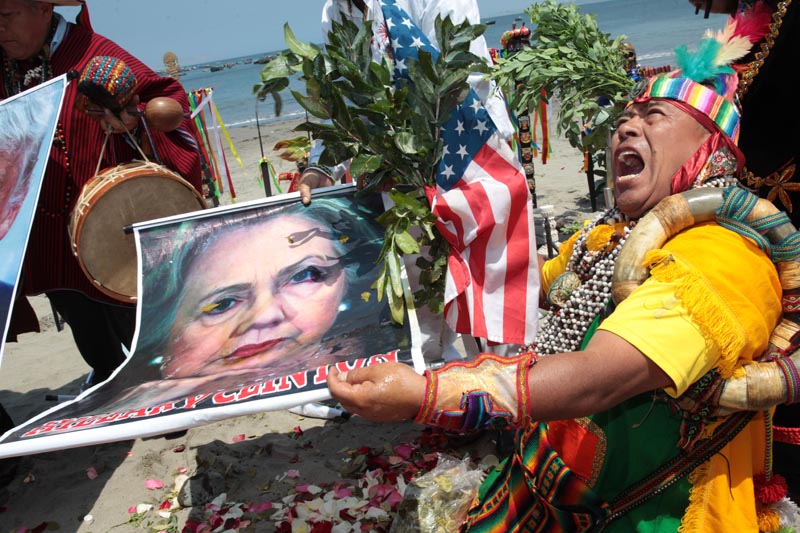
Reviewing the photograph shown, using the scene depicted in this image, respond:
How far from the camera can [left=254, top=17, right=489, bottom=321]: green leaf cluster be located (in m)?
2.20

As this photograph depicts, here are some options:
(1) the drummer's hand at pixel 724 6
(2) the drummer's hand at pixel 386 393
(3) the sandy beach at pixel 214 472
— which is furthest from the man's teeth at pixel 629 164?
(3) the sandy beach at pixel 214 472

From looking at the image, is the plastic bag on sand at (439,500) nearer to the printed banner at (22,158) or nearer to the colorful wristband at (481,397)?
the colorful wristband at (481,397)

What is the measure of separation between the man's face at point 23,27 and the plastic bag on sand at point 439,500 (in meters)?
3.21

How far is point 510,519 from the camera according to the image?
2.04 meters

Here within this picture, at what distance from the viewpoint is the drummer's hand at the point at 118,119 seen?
10.9 ft

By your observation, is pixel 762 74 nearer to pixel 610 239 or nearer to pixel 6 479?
pixel 610 239

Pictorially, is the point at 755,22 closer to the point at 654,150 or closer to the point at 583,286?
the point at 654,150

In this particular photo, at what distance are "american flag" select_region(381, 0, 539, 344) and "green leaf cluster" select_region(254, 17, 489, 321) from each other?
0.34 ft

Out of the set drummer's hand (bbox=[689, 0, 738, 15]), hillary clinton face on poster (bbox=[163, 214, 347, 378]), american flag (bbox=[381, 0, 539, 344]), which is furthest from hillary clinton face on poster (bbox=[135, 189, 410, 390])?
drummer's hand (bbox=[689, 0, 738, 15])

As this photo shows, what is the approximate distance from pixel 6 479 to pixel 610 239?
3.78 metres

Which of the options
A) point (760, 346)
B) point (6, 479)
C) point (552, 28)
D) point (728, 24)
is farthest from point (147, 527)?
point (552, 28)

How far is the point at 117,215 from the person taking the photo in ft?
9.98

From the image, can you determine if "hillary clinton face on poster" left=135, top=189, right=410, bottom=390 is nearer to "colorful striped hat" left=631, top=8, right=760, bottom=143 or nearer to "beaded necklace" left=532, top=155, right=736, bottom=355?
"beaded necklace" left=532, top=155, right=736, bottom=355

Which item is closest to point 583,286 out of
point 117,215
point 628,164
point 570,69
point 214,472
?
point 628,164
